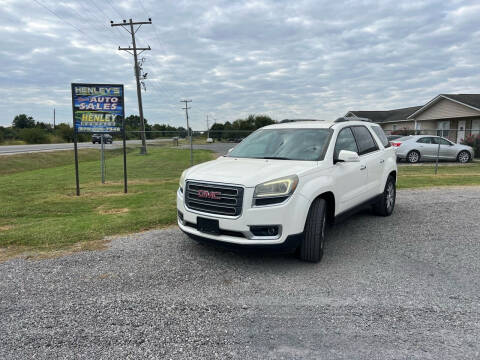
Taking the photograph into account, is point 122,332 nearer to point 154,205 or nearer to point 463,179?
point 154,205

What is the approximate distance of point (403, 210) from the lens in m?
7.14

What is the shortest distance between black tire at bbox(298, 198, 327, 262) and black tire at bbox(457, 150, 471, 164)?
1738 centimetres

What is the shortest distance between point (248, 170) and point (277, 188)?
523mm

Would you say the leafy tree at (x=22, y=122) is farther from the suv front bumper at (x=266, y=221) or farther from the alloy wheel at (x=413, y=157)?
the suv front bumper at (x=266, y=221)

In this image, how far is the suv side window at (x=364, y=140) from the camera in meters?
5.60

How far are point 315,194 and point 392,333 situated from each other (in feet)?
5.66

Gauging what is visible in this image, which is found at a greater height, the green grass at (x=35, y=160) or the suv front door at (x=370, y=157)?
the suv front door at (x=370, y=157)

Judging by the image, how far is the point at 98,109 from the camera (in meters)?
9.52

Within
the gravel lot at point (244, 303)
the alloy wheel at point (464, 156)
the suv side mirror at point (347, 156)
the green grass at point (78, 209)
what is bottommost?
the gravel lot at point (244, 303)

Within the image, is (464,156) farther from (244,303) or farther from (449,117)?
(244,303)

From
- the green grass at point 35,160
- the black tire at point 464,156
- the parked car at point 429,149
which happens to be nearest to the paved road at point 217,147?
the green grass at point 35,160

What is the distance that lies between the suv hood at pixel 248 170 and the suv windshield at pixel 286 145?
10.0 inches

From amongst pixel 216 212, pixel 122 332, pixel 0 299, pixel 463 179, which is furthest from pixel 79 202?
pixel 463 179

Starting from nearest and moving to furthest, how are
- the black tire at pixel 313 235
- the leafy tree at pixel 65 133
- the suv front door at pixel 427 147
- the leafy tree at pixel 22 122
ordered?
the black tire at pixel 313 235 < the suv front door at pixel 427 147 < the leafy tree at pixel 65 133 < the leafy tree at pixel 22 122
